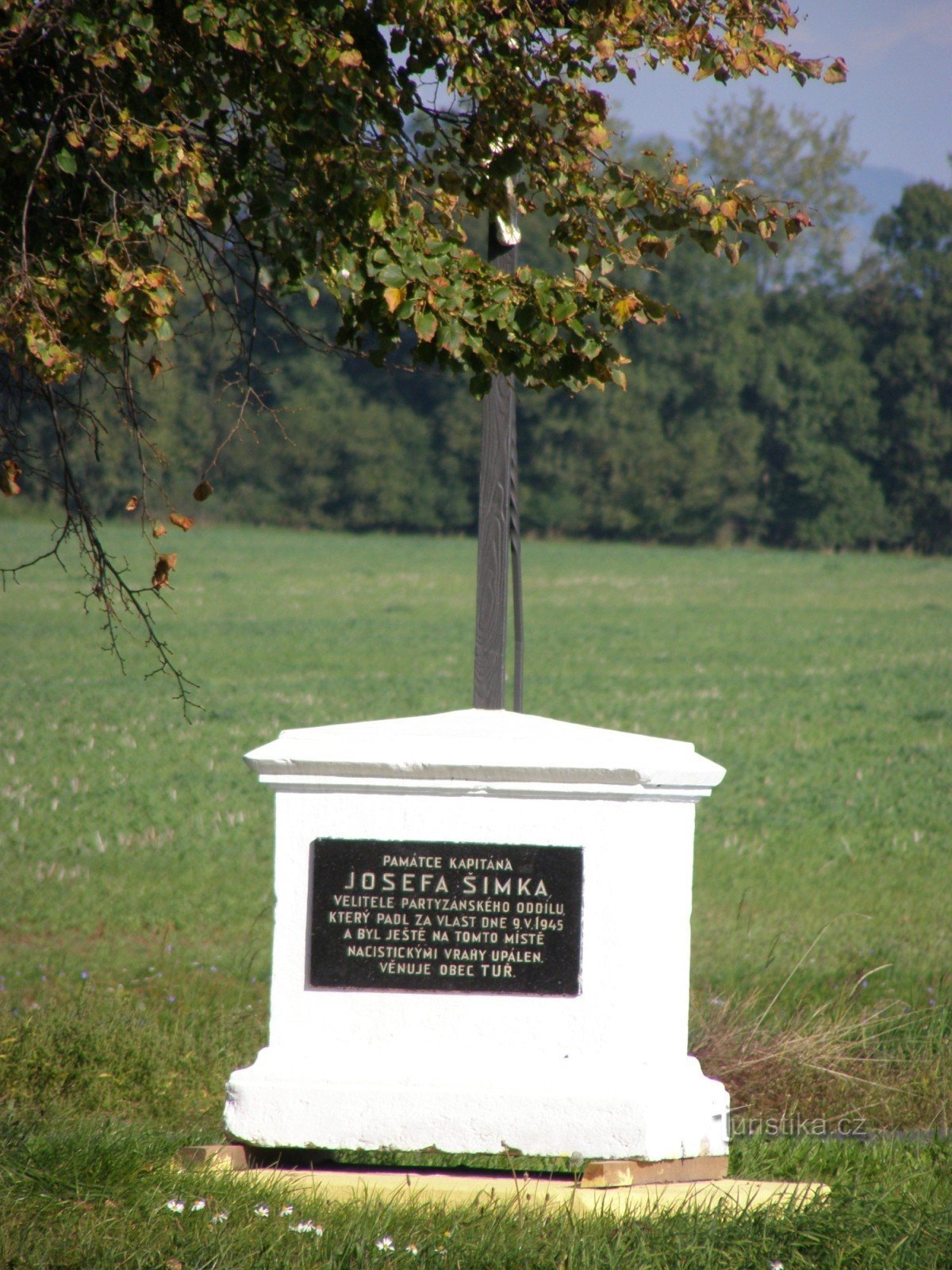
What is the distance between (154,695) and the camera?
66.8 feet

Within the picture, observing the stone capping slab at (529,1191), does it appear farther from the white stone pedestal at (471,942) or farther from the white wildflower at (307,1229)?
the white wildflower at (307,1229)

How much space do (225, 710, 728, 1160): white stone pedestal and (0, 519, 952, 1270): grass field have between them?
554mm

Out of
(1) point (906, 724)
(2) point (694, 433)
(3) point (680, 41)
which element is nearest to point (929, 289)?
(2) point (694, 433)

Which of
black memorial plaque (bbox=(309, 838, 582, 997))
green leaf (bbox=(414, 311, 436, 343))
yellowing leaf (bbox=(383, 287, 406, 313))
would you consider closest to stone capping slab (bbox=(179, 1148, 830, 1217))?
black memorial plaque (bbox=(309, 838, 582, 997))

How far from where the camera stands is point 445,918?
4.85 meters

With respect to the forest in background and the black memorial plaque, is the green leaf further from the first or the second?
the forest in background

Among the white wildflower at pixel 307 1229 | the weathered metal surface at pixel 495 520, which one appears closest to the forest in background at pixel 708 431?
the weathered metal surface at pixel 495 520

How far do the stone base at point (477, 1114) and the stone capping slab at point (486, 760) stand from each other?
3.27ft

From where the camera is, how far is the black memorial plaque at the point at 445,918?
481 cm

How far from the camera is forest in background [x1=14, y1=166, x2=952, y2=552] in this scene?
60.5 metres

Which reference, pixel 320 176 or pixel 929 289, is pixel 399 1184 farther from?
pixel 929 289

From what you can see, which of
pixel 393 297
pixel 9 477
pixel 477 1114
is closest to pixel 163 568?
pixel 9 477

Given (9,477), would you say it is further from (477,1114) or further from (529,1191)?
(529,1191)

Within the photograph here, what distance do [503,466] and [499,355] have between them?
1104 mm
